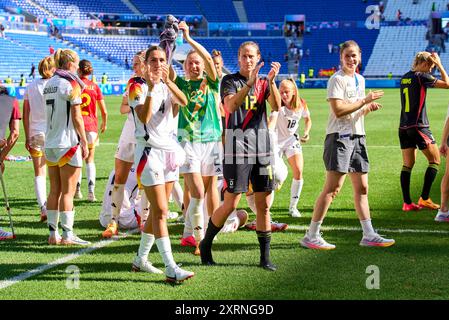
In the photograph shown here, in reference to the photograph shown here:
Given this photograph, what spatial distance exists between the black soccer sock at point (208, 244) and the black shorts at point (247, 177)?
490mm

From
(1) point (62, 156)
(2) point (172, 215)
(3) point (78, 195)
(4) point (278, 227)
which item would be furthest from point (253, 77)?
(3) point (78, 195)

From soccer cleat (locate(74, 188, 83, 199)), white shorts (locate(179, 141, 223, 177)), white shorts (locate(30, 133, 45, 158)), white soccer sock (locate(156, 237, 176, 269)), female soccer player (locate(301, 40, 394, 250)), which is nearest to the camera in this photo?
white soccer sock (locate(156, 237, 176, 269))

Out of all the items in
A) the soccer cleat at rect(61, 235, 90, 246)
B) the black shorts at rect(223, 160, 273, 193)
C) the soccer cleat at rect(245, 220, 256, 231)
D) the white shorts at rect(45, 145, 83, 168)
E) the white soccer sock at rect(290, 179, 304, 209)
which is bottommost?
the soccer cleat at rect(61, 235, 90, 246)

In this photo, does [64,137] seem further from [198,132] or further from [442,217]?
[442,217]

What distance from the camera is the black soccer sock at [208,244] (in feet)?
21.5

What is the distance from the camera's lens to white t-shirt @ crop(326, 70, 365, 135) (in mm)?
6945

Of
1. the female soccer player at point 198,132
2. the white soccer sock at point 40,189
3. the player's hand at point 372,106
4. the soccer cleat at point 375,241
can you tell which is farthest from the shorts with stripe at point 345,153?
the white soccer sock at point 40,189

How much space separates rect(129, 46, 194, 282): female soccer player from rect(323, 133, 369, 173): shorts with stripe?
74.8 inches

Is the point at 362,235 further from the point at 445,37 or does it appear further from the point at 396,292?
the point at 445,37

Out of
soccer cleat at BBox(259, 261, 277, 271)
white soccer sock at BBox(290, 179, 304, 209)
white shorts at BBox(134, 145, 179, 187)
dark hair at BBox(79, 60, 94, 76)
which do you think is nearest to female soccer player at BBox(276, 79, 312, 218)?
white soccer sock at BBox(290, 179, 304, 209)

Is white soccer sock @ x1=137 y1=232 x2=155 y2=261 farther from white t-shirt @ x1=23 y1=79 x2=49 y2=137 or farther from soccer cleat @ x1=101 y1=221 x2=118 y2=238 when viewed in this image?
white t-shirt @ x1=23 y1=79 x2=49 y2=137
